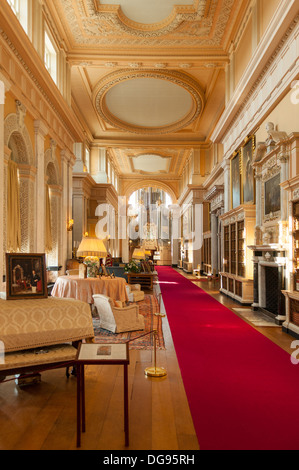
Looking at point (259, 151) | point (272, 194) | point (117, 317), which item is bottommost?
point (117, 317)

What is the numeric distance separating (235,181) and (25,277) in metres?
8.03

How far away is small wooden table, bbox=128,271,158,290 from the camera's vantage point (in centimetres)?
1269

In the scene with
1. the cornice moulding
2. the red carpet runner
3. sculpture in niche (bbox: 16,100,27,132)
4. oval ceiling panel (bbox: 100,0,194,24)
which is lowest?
the red carpet runner

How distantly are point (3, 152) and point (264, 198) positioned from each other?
17.4 ft

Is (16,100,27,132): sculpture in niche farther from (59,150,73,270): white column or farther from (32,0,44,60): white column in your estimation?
(59,150,73,270): white column

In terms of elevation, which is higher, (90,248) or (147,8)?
(147,8)

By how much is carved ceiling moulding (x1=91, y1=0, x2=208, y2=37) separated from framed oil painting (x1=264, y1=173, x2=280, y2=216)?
477 cm

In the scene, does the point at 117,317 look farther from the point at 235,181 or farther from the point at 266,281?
the point at 235,181

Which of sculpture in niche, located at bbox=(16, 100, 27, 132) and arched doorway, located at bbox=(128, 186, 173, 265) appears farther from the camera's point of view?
arched doorway, located at bbox=(128, 186, 173, 265)

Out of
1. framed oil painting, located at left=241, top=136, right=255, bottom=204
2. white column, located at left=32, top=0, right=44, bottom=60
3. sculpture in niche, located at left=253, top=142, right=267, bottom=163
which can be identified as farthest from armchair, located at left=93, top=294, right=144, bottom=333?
white column, located at left=32, top=0, right=44, bottom=60

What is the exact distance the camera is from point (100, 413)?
307cm

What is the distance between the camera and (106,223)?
20047mm

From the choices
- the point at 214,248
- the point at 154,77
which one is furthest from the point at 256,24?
the point at 214,248

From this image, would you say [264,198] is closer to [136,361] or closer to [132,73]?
[136,361]
